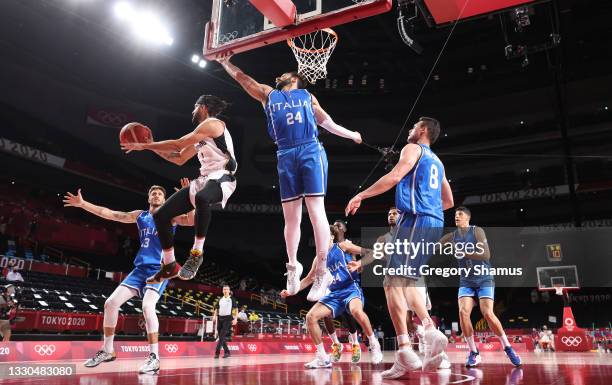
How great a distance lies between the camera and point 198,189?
4141mm

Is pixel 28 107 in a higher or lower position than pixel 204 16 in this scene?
lower

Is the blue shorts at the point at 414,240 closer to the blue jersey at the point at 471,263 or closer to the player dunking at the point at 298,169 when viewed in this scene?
the player dunking at the point at 298,169

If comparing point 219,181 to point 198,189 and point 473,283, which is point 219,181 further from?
point 473,283

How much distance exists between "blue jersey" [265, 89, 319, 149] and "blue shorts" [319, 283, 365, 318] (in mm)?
4481

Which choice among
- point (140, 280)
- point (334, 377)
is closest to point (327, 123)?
point (334, 377)

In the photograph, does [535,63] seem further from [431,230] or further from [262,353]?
[431,230]

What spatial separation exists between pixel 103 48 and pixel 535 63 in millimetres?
20866

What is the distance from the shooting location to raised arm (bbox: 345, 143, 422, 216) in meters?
4.09

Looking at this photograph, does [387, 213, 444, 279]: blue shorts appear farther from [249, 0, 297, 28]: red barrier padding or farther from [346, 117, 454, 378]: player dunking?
[249, 0, 297, 28]: red barrier padding

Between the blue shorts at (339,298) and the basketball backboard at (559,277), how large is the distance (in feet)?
41.6

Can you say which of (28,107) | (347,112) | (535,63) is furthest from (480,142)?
(28,107)

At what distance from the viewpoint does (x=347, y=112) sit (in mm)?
28938

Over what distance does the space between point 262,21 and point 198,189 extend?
210 centimetres

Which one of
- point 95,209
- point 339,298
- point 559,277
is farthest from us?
point 559,277
